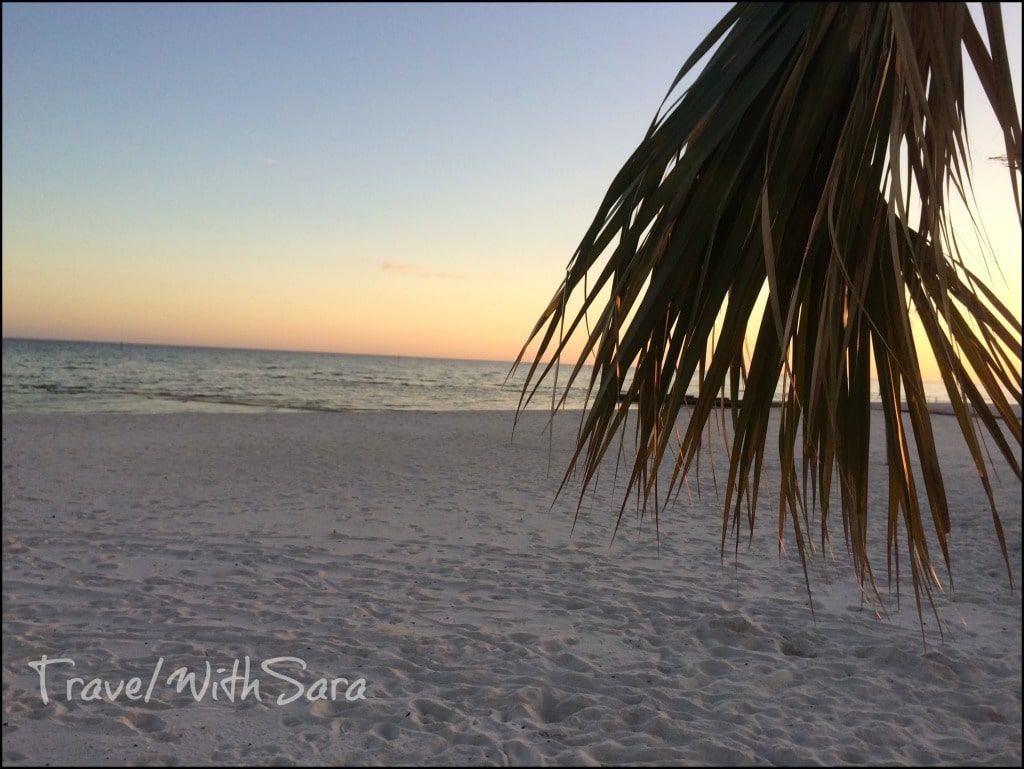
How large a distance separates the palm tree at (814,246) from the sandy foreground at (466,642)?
84.8 inches

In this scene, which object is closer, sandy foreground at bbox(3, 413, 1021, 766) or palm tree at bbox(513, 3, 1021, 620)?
palm tree at bbox(513, 3, 1021, 620)

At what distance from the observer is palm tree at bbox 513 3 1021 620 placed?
1.23 metres

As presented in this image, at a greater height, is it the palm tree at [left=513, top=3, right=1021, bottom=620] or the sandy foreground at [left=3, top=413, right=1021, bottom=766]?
the palm tree at [left=513, top=3, right=1021, bottom=620]

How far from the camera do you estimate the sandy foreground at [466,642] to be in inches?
125

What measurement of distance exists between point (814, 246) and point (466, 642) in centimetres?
344

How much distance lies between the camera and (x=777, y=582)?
5.46 meters

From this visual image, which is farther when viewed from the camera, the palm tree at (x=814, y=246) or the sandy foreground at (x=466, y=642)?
the sandy foreground at (x=466, y=642)

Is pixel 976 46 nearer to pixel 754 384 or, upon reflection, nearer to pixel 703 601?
pixel 754 384

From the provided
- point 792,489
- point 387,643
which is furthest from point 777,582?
point 792,489

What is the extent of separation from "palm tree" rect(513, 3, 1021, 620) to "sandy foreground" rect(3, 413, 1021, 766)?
215 centimetres

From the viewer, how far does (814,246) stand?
134cm

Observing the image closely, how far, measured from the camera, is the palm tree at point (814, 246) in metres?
1.23

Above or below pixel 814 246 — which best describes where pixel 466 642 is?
below

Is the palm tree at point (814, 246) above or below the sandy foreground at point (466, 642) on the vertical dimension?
above
